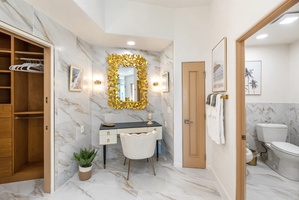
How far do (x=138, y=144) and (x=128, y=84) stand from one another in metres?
1.49

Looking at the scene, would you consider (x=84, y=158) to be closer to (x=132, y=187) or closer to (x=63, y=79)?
(x=132, y=187)

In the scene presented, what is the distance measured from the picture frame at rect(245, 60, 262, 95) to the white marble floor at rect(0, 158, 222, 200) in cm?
205


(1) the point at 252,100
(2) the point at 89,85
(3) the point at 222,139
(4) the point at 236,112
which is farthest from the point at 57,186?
(1) the point at 252,100

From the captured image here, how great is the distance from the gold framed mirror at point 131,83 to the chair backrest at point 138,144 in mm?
1060

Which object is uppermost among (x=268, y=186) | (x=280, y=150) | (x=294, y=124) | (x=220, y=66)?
(x=220, y=66)

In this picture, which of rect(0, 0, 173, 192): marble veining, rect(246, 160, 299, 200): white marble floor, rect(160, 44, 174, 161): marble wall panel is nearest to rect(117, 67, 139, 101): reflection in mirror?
rect(0, 0, 173, 192): marble veining

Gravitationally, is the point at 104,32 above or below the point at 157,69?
above

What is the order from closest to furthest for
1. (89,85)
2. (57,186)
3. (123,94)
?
(57,186) → (89,85) → (123,94)

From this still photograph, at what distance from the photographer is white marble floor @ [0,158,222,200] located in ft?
7.02

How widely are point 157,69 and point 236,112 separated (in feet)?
7.58

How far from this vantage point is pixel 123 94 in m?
3.52

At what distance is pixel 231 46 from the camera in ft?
6.16

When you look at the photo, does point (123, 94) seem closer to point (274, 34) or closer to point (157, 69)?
point (157, 69)

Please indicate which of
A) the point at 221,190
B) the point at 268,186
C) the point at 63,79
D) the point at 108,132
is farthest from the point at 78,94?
the point at 268,186
